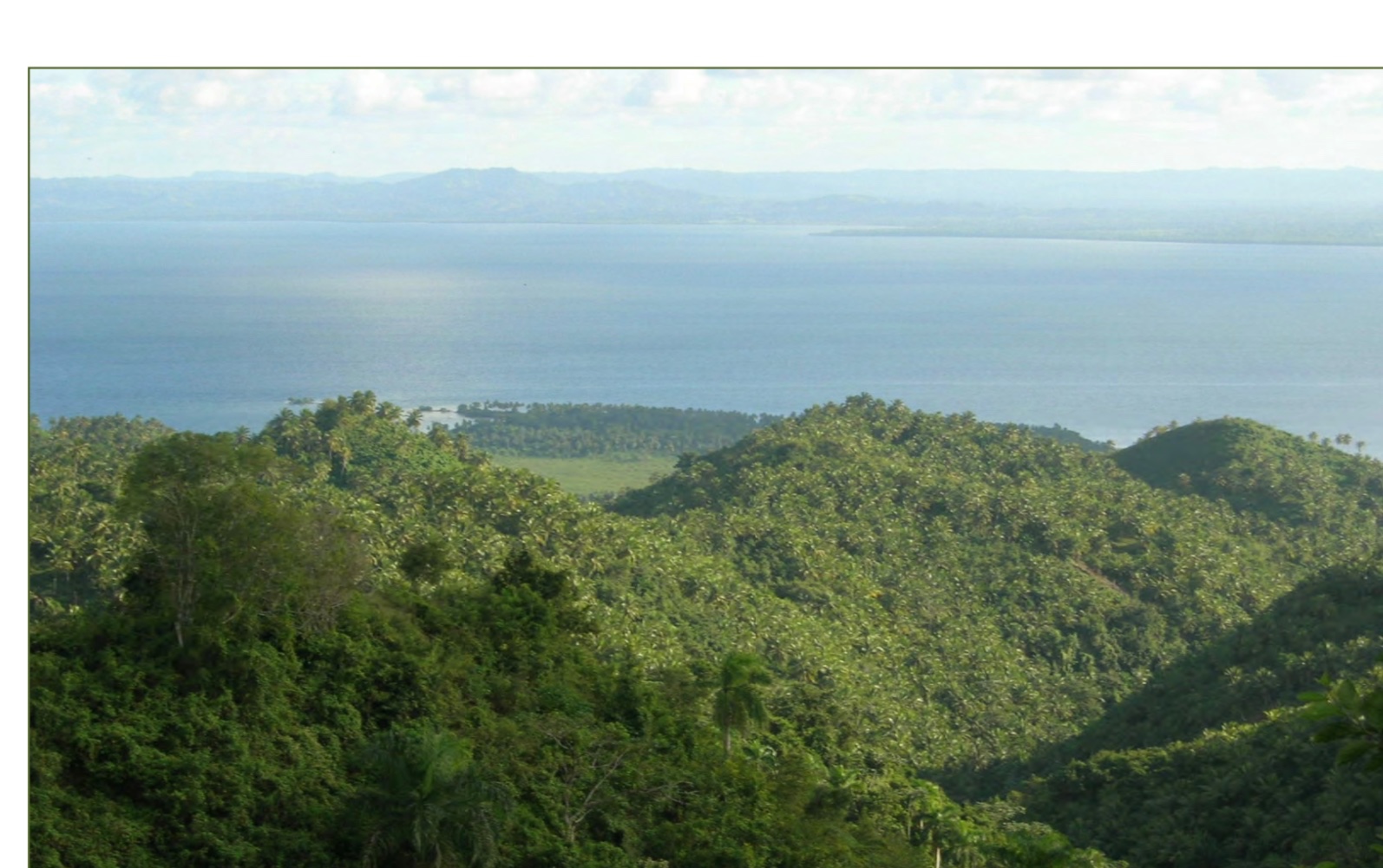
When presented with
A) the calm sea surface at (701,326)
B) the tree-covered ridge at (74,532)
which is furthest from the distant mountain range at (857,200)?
the tree-covered ridge at (74,532)

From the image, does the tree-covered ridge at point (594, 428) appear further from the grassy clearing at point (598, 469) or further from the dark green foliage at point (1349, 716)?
the dark green foliage at point (1349, 716)

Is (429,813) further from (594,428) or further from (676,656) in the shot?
(594,428)

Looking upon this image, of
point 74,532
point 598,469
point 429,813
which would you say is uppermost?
point 598,469

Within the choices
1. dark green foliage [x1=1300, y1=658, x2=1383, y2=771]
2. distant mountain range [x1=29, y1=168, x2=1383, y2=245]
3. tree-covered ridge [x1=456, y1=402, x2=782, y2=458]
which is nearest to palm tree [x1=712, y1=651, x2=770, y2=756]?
dark green foliage [x1=1300, y1=658, x2=1383, y2=771]

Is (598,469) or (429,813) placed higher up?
(598,469)

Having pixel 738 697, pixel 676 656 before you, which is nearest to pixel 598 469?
pixel 676 656

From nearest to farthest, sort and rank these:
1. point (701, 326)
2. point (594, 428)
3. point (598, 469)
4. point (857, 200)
Answer: point (598, 469), point (594, 428), point (701, 326), point (857, 200)
